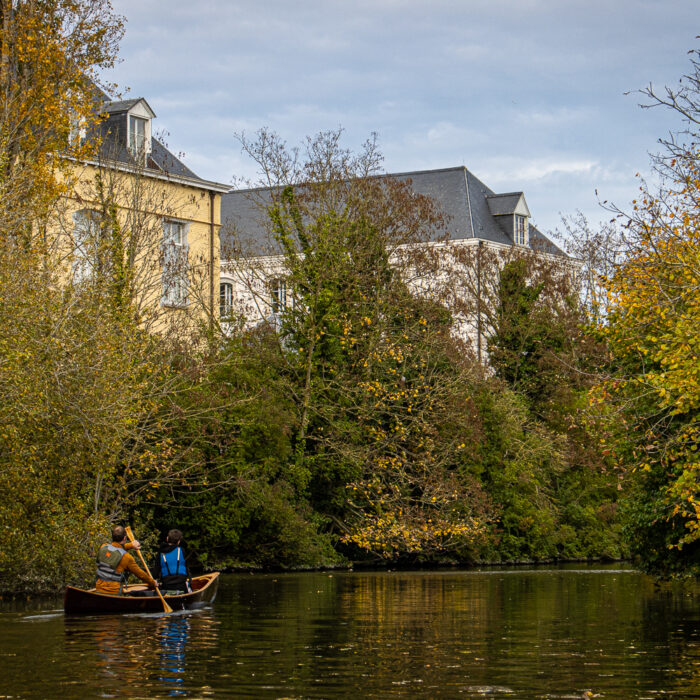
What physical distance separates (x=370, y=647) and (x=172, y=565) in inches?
312

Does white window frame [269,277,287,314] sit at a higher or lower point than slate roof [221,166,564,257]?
lower

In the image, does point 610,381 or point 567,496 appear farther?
point 567,496

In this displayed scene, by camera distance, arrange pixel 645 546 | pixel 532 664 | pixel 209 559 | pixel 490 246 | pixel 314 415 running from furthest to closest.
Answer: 1. pixel 490 246
2. pixel 314 415
3. pixel 209 559
4. pixel 645 546
5. pixel 532 664

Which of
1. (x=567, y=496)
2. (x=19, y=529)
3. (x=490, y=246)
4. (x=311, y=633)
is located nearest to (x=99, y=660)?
(x=311, y=633)

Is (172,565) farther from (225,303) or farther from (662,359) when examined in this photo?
(225,303)

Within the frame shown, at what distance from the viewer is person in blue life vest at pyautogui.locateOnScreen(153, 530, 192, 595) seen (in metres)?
24.6

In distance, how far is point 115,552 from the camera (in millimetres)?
23812

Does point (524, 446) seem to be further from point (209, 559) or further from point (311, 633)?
point (311, 633)

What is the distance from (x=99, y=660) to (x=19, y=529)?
402 inches

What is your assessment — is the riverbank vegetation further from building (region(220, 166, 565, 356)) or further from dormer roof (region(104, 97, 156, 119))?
building (region(220, 166, 565, 356))

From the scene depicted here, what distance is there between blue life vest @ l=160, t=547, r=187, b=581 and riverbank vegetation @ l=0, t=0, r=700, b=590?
3.25 m

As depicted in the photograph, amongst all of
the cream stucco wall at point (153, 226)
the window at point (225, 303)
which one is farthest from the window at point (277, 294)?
the cream stucco wall at point (153, 226)

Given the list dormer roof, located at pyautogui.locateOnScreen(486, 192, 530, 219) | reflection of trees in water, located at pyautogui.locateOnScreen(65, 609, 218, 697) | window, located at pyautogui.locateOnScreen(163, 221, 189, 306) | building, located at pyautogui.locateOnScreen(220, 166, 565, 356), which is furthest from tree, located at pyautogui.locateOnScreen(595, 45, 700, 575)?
dormer roof, located at pyautogui.locateOnScreen(486, 192, 530, 219)

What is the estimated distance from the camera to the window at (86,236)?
34.1 meters
